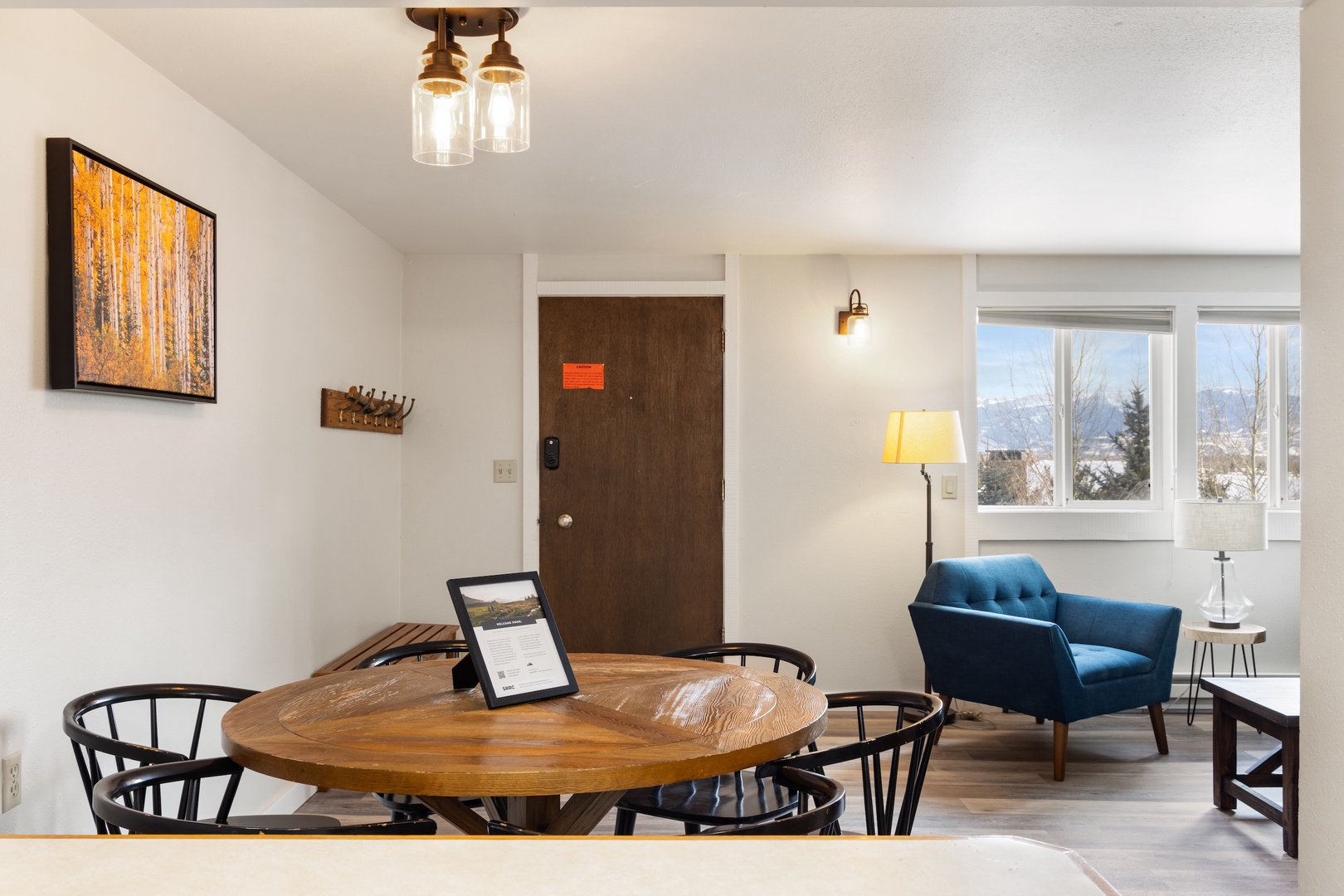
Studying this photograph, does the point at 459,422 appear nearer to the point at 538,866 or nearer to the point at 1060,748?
A: the point at 1060,748

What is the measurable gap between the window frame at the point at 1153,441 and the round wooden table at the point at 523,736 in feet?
9.56

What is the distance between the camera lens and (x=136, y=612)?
2.36 meters

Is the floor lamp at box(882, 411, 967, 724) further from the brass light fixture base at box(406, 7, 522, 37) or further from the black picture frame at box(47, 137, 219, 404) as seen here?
the black picture frame at box(47, 137, 219, 404)

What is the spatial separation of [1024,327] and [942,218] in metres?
1.17

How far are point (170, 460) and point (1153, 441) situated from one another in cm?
443

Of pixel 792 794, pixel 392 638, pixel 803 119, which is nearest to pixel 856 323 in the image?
pixel 803 119

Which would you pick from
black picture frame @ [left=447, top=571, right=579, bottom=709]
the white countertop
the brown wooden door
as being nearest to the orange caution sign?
the brown wooden door

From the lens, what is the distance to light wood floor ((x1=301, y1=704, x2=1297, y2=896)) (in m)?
2.83

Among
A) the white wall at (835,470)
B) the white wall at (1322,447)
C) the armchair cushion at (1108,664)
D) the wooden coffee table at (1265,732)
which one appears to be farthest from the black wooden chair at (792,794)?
the white wall at (835,470)

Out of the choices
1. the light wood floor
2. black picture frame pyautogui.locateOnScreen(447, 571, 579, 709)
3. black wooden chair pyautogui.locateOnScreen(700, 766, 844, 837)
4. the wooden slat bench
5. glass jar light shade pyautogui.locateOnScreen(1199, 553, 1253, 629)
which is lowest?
the light wood floor

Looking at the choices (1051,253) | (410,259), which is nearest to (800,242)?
(1051,253)

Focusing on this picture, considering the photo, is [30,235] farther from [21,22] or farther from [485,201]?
[485,201]

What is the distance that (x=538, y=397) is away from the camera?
470 cm

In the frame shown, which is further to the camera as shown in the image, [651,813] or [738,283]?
[738,283]
